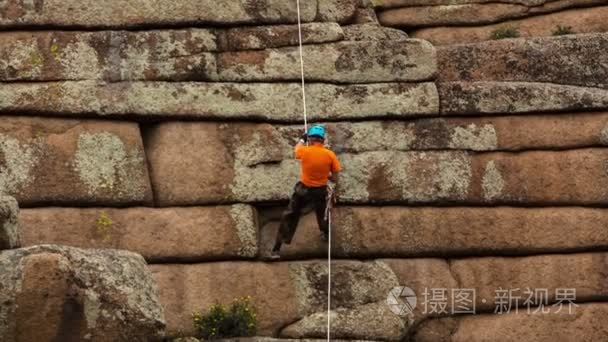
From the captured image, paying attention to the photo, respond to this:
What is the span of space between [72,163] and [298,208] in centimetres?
413

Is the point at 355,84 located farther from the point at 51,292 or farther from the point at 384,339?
the point at 51,292

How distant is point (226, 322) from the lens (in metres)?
19.8

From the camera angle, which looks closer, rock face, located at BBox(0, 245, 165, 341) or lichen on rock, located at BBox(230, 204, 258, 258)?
rock face, located at BBox(0, 245, 165, 341)

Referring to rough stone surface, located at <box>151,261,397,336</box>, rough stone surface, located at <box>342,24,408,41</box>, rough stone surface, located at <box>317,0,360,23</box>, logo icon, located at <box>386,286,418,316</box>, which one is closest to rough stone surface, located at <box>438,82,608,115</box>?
rough stone surface, located at <box>342,24,408,41</box>

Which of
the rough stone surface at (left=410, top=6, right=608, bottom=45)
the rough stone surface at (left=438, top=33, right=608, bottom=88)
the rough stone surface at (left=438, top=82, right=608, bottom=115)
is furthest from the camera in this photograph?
the rough stone surface at (left=410, top=6, right=608, bottom=45)

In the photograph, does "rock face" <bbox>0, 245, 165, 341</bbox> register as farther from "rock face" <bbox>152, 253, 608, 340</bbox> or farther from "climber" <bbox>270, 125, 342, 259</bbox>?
"climber" <bbox>270, 125, 342, 259</bbox>

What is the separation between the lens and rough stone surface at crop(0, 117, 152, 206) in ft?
68.4

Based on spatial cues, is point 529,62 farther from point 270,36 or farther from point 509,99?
point 270,36

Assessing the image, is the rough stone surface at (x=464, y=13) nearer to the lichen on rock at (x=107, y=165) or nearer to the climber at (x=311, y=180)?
the climber at (x=311, y=180)

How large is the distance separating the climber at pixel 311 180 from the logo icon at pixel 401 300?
1.85 meters

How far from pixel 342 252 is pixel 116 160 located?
14.5 feet

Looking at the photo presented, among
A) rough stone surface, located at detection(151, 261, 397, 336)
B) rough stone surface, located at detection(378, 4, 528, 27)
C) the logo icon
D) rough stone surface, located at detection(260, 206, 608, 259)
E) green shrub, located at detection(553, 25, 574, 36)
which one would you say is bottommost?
the logo icon

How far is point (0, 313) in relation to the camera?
13398mm

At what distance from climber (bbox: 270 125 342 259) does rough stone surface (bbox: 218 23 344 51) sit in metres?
2.41
